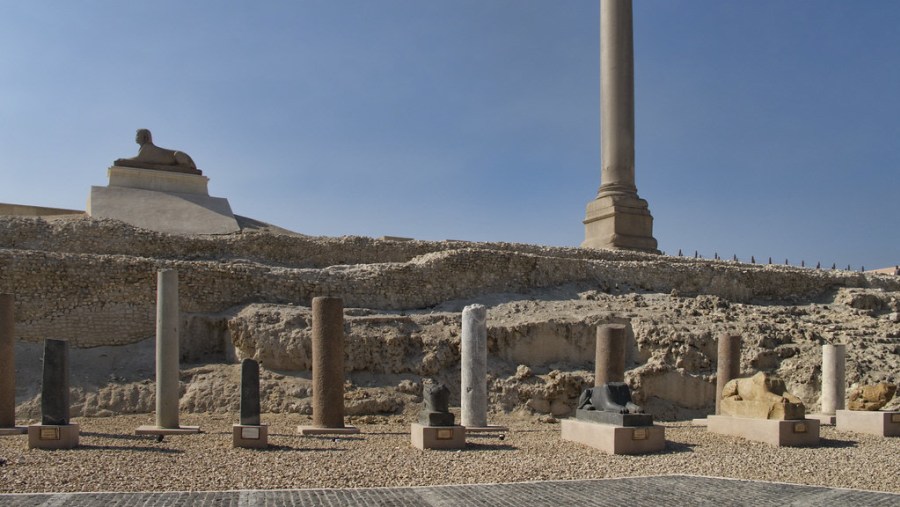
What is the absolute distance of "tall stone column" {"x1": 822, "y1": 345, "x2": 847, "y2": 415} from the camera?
55.1 ft

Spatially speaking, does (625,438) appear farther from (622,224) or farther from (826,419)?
(622,224)

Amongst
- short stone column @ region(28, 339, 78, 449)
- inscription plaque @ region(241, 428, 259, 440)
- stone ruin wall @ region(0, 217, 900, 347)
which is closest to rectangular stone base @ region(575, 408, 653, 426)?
inscription plaque @ region(241, 428, 259, 440)

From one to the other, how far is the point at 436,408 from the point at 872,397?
27.4 ft

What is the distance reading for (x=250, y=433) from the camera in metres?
11.6

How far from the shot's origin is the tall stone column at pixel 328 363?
45.1 feet

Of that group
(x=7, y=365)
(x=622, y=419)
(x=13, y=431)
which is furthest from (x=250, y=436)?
(x=622, y=419)

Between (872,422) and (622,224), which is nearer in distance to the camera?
(872,422)

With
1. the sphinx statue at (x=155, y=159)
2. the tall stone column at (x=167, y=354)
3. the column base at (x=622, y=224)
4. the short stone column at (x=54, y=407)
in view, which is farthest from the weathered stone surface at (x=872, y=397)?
the sphinx statue at (x=155, y=159)

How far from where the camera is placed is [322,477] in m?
9.21

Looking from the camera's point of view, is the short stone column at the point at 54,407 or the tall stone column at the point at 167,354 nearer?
the short stone column at the point at 54,407

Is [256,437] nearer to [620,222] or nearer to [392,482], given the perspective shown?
[392,482]

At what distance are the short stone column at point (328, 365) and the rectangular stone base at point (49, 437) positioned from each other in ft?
11.7

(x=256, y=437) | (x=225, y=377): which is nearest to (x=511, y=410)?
(x=225, y=377)

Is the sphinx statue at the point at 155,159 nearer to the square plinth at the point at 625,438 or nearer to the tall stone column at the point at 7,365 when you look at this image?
the tall stone column at the point at 7,365
